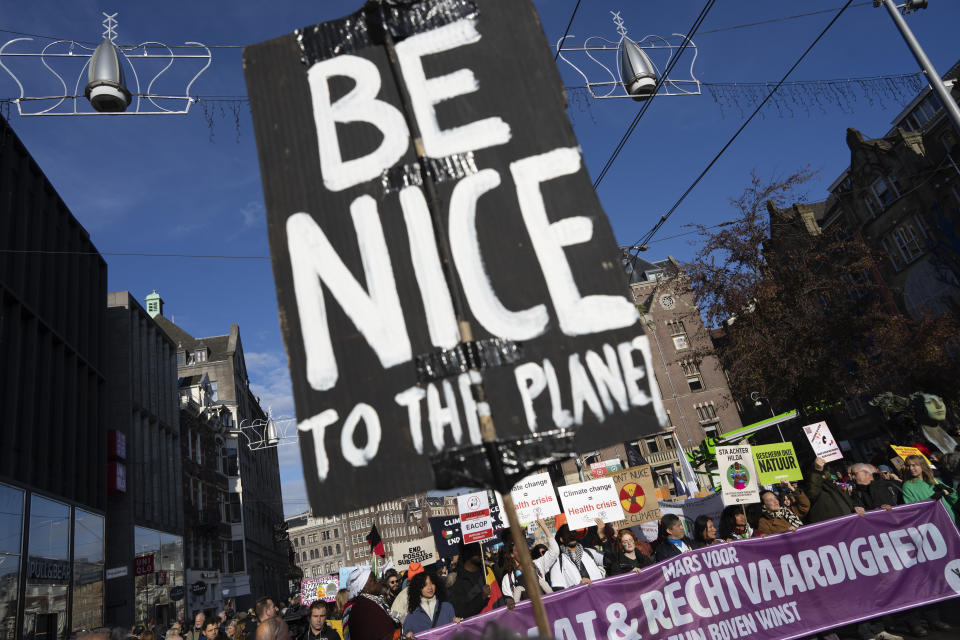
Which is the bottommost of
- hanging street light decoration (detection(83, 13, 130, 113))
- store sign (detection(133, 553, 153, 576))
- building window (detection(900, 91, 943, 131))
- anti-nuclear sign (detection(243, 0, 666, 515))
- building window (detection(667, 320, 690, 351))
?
anti-nuclear sign (detection(243, 0, 666, 515))

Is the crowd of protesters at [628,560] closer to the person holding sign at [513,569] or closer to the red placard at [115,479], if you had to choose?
the person holding sign at [513,569]

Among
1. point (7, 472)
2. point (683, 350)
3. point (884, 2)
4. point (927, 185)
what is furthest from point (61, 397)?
point (683, 350)

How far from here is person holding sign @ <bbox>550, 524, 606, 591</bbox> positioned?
27.0 feet

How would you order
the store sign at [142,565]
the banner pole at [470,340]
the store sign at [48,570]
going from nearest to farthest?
the banner pole at [470,340]
the store sign at [48,570]
the store sign at [142,565]

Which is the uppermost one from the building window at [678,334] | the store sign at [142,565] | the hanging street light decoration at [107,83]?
the building window at [678,334]

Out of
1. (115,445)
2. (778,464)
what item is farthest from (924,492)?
(115,445)

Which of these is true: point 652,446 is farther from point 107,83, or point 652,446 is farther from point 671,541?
point 107,83

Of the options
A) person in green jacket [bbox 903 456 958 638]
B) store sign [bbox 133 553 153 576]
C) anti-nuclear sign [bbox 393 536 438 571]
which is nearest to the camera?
person in green jacket [bbox 903 456 958 638]

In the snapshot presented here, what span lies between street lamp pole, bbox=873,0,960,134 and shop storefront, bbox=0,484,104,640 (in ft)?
82.0

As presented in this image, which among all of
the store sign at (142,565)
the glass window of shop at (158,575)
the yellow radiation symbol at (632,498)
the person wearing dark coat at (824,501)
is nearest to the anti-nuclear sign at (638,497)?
the yellow radiation symbol at (632,498)

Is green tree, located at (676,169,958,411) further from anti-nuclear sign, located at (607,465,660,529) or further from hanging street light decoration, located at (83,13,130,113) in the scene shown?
hanging street light decoration, located at (83,13,130,113)

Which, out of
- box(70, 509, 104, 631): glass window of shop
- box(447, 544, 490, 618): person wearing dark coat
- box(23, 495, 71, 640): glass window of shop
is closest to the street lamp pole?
box(447, 544, 490, 618): person wearing dark coat

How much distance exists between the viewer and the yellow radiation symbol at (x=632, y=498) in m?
12.7

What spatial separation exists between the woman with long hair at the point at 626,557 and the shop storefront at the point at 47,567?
18.6m
